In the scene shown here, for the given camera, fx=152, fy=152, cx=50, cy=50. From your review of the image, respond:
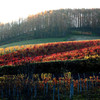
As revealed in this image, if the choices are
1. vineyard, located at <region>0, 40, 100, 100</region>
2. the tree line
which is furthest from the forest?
vineyard, located at <region>0, 40, 100, 100</region>

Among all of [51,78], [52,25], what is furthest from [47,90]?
[52,25]

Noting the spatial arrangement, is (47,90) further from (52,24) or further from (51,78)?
(52,24)

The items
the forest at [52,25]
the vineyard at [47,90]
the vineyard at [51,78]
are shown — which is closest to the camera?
the vineyard at [47,90]

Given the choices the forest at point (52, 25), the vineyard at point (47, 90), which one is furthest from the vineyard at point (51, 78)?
the forest at point (52, 25)

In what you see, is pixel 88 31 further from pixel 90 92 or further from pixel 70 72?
pixel 90 92

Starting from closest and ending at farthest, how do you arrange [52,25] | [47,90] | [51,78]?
[47,90] → [51,78] → [52,25]

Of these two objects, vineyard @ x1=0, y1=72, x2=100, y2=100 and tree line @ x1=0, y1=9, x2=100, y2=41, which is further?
tree line @ x1=0, y1=9, x2=100, y2=41

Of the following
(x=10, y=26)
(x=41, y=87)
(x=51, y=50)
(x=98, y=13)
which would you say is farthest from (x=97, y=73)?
(x=10, y=26)

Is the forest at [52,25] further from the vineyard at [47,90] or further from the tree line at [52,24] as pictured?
the vineyard at [47,90]

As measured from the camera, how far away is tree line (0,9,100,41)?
70.8m

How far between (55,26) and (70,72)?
53.7m

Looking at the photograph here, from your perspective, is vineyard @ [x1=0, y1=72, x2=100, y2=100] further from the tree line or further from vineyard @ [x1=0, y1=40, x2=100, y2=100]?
the tree line

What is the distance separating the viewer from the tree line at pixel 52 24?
70.8 metres

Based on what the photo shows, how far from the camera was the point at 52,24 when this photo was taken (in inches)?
2859
